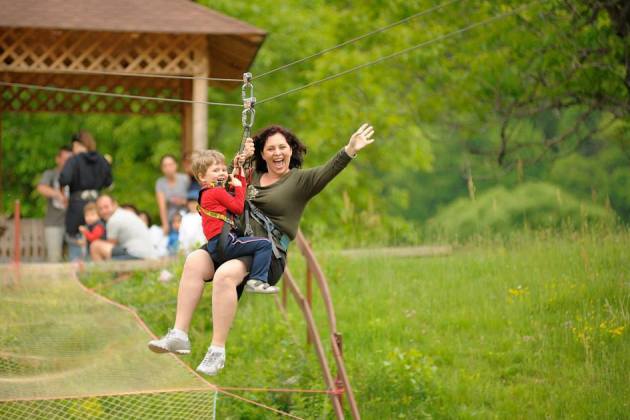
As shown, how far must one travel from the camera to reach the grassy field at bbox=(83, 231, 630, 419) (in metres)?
11.0

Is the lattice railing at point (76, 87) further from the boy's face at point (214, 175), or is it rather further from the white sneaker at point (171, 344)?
the white sneaker at point (171, 344)

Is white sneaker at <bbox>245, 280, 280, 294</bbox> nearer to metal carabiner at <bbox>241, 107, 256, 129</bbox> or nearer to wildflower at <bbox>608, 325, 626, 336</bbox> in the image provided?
metal carabiner at <bbox>241, 107, 256, 129</bbox>

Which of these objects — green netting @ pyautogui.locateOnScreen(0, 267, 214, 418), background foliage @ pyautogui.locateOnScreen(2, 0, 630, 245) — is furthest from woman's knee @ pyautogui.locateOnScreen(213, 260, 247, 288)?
background foliage @ pyautogui.locateOnScreen(2, 0, 630, 245)

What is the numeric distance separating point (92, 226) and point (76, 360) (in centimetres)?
343

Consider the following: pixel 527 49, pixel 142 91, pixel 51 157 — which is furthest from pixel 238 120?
pixel 527 49

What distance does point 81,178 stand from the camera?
13.1 metres

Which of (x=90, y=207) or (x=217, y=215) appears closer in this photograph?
(x=217, y=215)

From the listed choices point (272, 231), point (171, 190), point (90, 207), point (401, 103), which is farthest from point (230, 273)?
point (401, 103)

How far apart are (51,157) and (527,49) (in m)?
12.4

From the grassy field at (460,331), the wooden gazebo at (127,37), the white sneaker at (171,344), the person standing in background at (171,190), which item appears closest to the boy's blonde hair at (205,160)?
the white sneaker at (171,344)

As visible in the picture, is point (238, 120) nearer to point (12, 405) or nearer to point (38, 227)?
point (38, 227)

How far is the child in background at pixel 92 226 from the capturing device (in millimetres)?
12938

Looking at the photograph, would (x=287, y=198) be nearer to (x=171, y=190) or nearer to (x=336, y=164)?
(x=336, y=164)

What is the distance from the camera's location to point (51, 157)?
23547 millimetres
